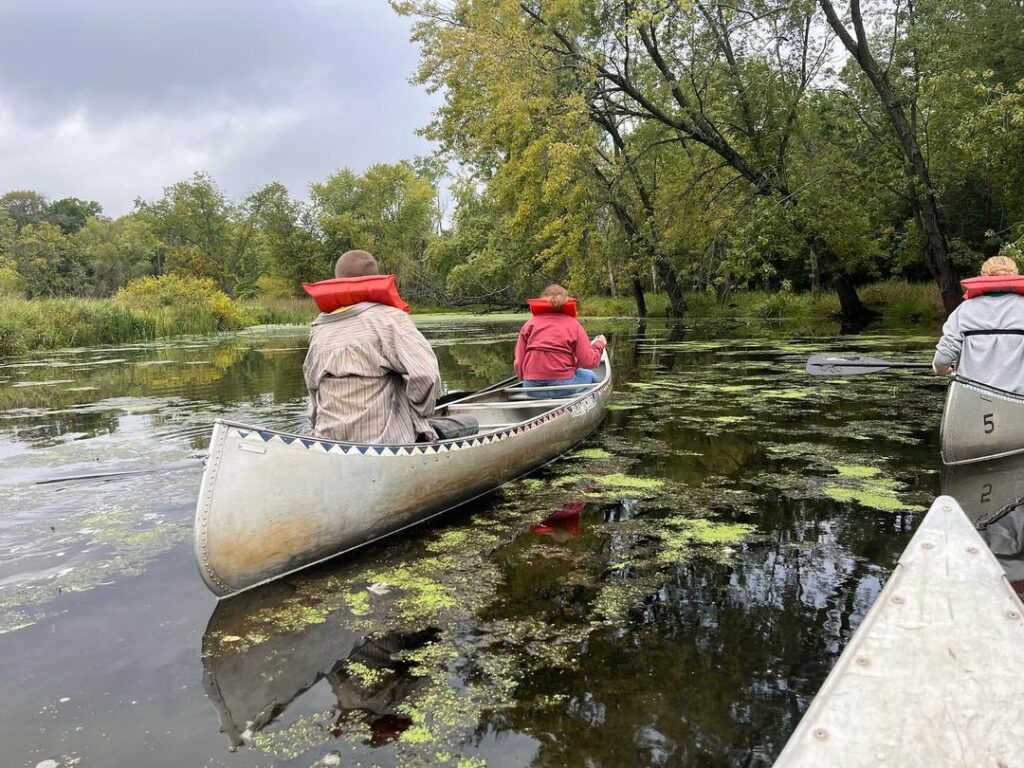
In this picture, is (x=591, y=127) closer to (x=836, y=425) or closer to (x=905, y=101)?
(x=905, y=101)

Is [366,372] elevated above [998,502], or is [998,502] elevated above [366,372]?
[366,372]

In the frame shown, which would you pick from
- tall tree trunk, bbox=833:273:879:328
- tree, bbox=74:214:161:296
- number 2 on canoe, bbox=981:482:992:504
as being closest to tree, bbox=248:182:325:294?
tree, bbox=74:214:161:296

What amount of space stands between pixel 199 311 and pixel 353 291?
21.5m

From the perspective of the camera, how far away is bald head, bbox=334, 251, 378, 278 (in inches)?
149

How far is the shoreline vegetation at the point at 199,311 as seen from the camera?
16.8 meters

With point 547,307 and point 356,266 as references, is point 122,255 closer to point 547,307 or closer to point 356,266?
point 547,307

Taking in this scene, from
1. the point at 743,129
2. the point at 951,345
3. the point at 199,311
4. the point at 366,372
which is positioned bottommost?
the point at 951,345

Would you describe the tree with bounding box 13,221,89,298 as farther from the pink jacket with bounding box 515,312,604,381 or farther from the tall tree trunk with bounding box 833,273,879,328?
the pink jacket with bounding box 515,312,604,381

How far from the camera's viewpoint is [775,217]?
569 inches

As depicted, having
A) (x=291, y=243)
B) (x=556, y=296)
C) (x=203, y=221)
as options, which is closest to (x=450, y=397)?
(x=556, y=296)

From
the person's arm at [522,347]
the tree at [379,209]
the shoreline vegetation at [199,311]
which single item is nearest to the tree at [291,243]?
the tree at [379,209]

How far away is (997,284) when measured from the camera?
461 cm

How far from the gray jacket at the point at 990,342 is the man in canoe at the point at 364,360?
12.4 feet

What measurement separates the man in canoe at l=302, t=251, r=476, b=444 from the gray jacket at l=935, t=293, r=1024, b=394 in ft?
12.4
